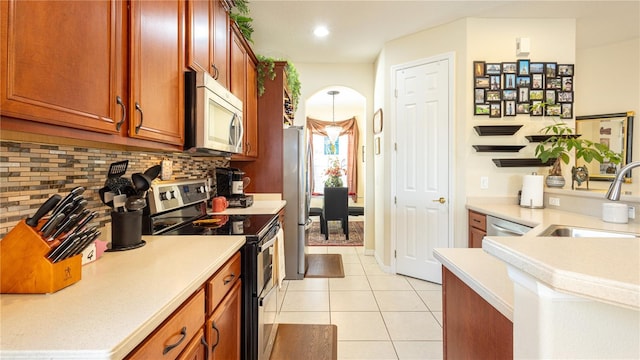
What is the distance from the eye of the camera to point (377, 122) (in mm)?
3932

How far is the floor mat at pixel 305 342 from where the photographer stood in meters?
1.94

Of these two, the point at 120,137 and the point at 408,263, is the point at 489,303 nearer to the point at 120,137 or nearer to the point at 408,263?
the point at 120,137

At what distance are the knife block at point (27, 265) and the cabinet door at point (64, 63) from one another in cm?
34

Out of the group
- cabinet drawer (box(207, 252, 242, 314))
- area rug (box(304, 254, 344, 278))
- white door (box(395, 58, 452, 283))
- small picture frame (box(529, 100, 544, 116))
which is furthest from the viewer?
area rug (box(304, 254, 344, 278))

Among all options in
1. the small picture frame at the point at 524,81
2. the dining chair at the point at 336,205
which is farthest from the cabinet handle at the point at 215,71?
the dining chair at the point at 336,205

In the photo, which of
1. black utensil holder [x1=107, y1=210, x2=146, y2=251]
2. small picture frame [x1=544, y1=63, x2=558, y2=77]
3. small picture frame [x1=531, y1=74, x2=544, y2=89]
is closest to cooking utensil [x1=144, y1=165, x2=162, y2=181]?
black utensil holder [x1=107, y1=210, x2=146, y2=251]

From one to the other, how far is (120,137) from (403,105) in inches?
116

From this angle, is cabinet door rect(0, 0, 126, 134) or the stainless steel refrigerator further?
the stainless steel refrigerator

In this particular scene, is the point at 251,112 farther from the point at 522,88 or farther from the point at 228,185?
the point at 522,88

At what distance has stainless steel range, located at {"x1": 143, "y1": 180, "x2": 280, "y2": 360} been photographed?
4.95 feet

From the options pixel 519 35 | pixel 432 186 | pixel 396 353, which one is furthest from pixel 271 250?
pixel 519 35

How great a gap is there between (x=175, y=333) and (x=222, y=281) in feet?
1.26

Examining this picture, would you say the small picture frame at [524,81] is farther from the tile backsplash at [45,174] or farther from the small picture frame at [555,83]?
the tile backsplash at [45,174]

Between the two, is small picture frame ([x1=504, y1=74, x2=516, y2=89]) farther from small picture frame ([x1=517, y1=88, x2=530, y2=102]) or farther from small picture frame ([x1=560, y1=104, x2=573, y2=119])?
small picture frame ([x1=560, y1=104, x2=573, y2=119])
